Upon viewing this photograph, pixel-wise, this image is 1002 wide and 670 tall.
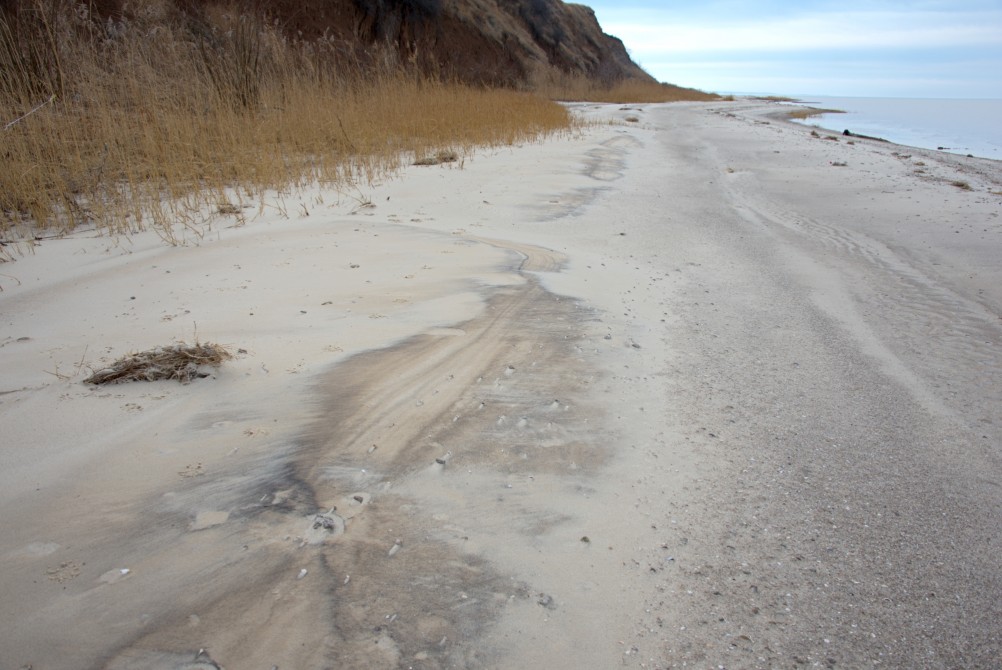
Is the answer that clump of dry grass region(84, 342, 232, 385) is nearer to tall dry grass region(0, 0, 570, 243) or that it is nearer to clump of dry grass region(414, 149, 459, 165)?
tall dry grass region(0, 0, 570, 243)

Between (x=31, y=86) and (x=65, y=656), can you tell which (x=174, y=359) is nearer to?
(x=65, y=656)

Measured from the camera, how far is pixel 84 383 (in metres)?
1.89

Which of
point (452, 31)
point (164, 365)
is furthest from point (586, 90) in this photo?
point (164, 365)

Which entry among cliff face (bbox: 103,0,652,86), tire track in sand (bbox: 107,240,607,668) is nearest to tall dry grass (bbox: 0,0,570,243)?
cliff face (bbox: 103,0,652,86)

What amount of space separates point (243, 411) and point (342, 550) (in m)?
0.71

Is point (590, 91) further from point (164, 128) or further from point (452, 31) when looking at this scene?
point (164, 128)

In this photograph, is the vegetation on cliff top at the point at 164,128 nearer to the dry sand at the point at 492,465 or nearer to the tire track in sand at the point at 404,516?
the dry sand at the point at 492,465

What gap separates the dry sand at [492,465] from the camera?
3.75 feet

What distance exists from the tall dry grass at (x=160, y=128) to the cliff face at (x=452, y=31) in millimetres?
2021

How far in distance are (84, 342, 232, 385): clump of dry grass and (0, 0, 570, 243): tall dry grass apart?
223 centimetres

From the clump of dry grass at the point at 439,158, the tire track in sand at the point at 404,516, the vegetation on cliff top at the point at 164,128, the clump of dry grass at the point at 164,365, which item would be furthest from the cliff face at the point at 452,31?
the tire track in sand at the point at 404,516

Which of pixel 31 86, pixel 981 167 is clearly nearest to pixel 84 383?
pixel 31 86

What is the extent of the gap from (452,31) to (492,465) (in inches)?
836

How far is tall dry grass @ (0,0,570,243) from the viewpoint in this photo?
425 cm
